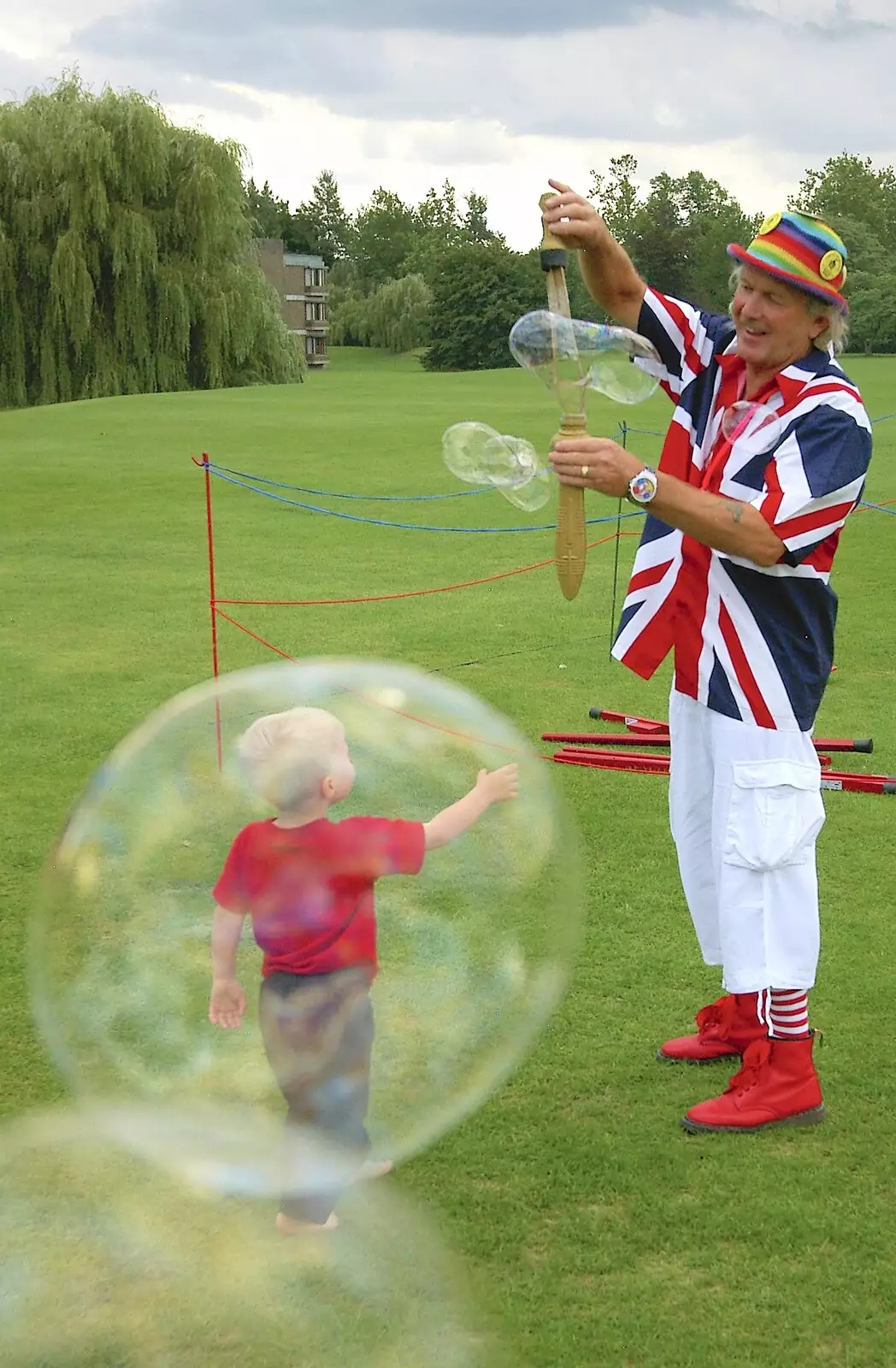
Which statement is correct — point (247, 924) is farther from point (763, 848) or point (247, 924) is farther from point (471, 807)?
point (763, 848)

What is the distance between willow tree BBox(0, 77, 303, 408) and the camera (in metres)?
25.1

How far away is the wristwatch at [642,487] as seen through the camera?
9.66 ft

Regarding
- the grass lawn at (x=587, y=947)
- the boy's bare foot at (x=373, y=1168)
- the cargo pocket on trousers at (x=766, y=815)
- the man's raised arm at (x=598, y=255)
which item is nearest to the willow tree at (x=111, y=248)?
the grass lawn at (x=587, y=947)

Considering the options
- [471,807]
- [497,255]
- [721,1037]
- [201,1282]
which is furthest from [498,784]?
[497,255]

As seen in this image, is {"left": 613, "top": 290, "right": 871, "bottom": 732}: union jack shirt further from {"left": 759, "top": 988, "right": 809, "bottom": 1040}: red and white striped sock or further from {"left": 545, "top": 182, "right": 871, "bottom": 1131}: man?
{"left": 759, "top": 988, "right": 809, "bottom": 1040}: red and white striped sock

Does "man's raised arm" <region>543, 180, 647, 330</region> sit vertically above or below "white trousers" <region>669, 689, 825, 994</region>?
above

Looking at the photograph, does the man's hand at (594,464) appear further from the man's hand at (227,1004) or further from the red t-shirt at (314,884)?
the man's hand at (227,1004)

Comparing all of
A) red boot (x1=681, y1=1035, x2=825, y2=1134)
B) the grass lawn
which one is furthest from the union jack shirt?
the grass lawn

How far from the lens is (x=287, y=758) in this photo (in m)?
2.51

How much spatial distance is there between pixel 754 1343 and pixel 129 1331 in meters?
1.12

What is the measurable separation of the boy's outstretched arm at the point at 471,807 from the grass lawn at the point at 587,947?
35.5 inches

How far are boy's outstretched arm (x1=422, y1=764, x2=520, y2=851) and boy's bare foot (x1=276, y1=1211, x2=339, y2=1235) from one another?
81 centimetres

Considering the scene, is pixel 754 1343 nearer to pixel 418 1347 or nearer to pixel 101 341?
pixel 418 1347

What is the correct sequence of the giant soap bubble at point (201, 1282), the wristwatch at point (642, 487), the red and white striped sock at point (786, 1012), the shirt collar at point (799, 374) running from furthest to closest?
the red and white striped sock at point (786, 1012), the shirt collar at point (799, 374), the wristwatch at point (642, 487), the giant soap bubble at point (201, 1282)
